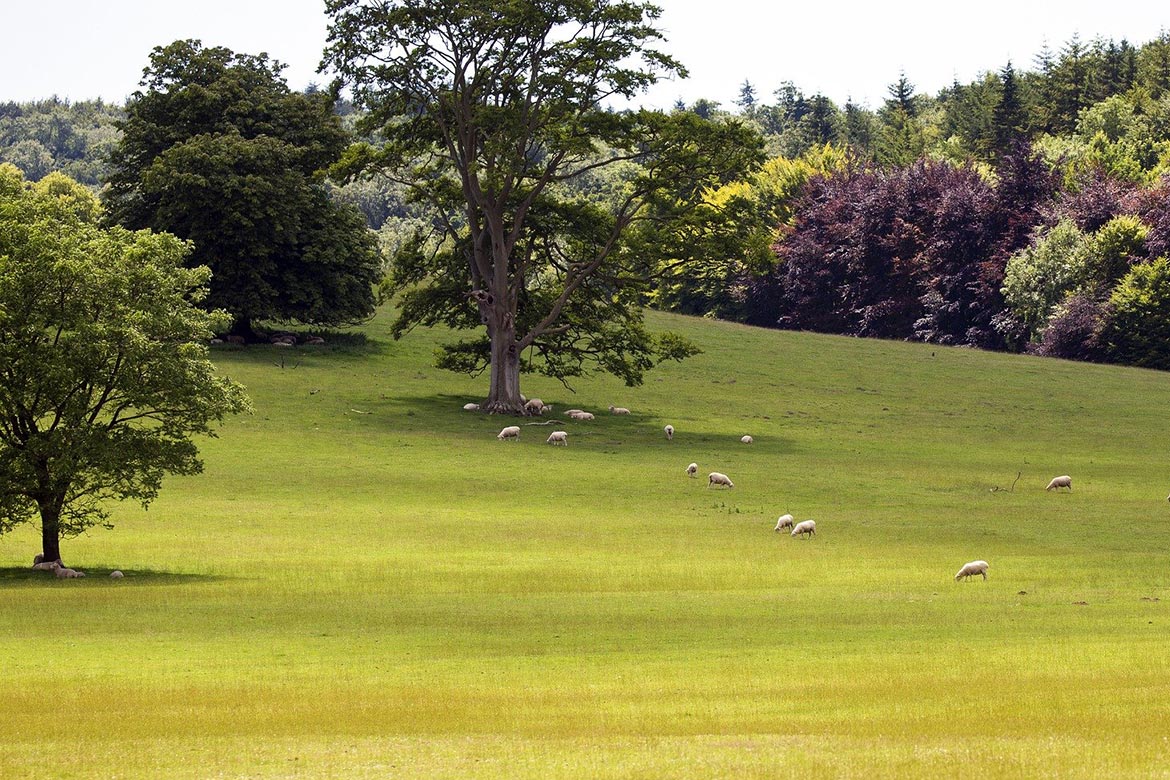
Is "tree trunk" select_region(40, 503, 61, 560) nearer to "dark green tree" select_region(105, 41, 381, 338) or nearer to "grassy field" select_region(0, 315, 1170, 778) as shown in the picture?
"grassy field" select_region(0, 315, 1170, 778)

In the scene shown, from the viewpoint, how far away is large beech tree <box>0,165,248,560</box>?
32.6 metres

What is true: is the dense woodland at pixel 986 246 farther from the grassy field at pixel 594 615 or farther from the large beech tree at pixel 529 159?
the grassy field at pixel 594 615

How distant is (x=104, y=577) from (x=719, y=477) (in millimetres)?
24695

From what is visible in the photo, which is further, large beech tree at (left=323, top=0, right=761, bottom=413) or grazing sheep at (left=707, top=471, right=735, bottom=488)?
large beech tree at (left=323, top=0, right=761, bottom=413)

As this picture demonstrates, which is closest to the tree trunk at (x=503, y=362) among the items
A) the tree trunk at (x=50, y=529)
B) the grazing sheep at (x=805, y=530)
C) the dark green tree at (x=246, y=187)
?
the dark green tree at (x=246, y=187)

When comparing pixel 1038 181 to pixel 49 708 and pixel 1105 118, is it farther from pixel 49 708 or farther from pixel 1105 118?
pixel 49 708

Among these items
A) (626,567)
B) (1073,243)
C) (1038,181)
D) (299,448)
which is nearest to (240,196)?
(299,448)

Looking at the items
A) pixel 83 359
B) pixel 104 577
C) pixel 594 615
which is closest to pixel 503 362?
pixel 104 577

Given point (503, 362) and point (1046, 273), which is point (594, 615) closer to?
point (503, 362)

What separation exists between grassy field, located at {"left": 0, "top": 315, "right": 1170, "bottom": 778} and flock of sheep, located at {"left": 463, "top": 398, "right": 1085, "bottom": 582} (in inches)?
21.1

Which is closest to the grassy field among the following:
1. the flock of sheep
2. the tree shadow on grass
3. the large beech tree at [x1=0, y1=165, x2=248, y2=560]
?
the tree shadow on grass

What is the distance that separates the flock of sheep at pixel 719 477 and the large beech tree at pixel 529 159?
1.84 metres

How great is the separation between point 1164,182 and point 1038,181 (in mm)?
10575

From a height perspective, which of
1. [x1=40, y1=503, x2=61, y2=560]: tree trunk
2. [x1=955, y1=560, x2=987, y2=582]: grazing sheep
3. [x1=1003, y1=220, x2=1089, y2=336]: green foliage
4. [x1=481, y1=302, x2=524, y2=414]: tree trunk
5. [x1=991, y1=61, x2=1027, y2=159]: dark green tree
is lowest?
[x1=955, y1=560, x2=987, y2=582]: grazing sheep
